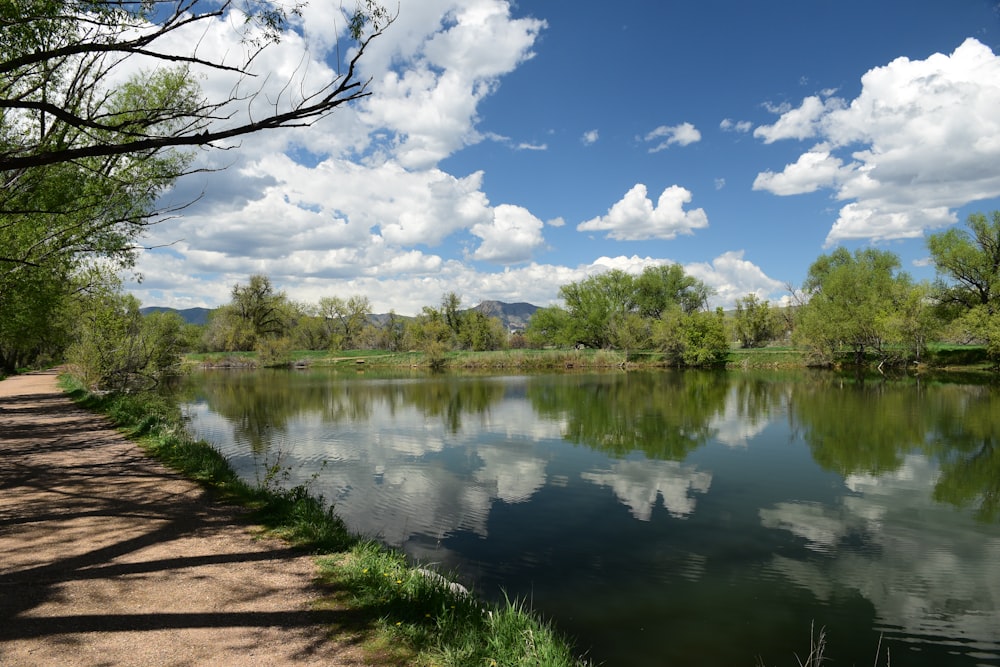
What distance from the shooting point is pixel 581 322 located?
8669 cm

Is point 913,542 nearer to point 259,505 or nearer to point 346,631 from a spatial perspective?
point 346,631

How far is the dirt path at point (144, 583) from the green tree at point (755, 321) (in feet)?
271

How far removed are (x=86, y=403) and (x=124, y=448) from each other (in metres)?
11.2

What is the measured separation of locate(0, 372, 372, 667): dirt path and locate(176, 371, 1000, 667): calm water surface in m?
2.63

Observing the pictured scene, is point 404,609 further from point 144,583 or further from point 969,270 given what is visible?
point 969,270

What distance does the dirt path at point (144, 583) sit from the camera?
4.59 metres

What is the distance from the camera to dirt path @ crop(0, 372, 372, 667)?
Result: 459cm

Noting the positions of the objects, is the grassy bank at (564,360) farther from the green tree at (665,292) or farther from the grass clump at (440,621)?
the grass clump at (440,621)

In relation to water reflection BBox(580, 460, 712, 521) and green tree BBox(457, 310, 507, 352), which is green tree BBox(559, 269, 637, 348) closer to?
green tree BBox(457, 310, 507, 352)

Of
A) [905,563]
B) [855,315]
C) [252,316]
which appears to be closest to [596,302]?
[855,315]

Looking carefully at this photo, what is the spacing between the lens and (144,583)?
5793 mm

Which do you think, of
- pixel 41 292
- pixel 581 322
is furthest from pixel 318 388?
pixel 581 322

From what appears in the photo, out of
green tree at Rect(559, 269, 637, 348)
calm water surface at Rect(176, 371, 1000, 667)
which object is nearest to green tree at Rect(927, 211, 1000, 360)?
calm water surface at Rect(176, 371, 1000, 667)

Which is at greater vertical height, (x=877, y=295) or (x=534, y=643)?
(x=877, y=295)
